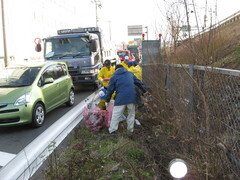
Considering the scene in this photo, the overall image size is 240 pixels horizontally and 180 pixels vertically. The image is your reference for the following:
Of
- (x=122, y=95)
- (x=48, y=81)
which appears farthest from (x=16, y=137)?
(x=122, y=95)

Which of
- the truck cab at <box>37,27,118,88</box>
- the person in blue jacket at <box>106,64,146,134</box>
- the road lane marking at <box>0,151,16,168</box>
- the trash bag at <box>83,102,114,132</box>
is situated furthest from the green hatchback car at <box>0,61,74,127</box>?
the truck cab at <box>37,27,118,88</box>

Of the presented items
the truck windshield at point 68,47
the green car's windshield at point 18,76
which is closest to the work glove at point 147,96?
the green car's windshield at point 18,76

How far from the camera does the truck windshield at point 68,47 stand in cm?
1088

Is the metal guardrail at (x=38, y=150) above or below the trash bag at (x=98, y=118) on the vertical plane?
below

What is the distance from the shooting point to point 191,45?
3.23 m

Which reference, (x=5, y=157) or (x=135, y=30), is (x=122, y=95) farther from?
(x=135, y=30)

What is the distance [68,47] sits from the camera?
1103cm

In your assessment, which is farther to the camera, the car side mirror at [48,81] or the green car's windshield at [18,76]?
the car side mirror at [48,81]

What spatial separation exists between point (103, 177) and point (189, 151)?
1244mm

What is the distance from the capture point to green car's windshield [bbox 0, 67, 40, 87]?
6.34 metres

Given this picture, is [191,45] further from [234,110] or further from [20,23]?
[20,23]

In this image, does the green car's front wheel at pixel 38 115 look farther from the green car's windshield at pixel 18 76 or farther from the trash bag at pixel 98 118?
the trash bag at pixel 98 118

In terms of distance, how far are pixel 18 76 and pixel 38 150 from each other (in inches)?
110

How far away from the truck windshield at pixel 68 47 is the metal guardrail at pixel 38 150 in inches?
166
